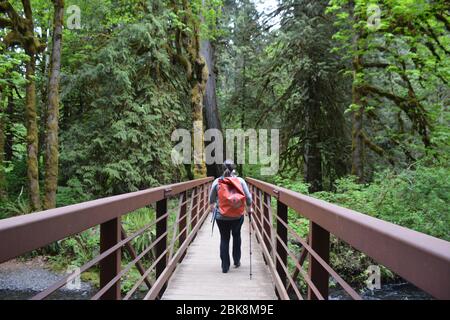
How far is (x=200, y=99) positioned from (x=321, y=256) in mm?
13771

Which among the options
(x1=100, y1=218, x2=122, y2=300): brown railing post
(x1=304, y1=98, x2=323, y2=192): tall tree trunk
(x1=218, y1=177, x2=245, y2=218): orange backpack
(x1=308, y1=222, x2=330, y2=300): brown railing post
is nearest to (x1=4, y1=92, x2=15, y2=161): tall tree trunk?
(x1=304, y1=98, x2=323, y2=192): tall tree trunk

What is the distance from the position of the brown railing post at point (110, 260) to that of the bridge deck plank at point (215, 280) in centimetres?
203

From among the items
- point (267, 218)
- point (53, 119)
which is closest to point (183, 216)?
point (267, 218)

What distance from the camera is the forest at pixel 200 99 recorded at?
10.7m

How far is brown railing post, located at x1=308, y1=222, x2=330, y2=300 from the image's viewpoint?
8.11ft

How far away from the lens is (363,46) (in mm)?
12039

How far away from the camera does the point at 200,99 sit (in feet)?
51.8

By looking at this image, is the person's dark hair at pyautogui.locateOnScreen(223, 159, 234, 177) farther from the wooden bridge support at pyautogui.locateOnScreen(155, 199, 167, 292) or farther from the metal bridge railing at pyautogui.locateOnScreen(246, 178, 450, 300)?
the metal bridge railing at pyautogui.locateOnScreen(246, 178, 450, 300)

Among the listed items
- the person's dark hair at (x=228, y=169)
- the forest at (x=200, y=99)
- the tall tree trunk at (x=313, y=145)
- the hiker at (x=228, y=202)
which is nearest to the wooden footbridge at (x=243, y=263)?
the hiker at (x=228, y=202)

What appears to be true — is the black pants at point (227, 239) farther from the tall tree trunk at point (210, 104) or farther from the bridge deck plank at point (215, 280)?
the tall tree trunk at point (210, 104)

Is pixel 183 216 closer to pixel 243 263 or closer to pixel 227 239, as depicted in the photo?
pixel 227 239

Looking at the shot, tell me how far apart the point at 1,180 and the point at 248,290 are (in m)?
13.2

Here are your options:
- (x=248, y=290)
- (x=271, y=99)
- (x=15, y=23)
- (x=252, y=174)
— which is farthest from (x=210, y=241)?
(x=252, y=174)
